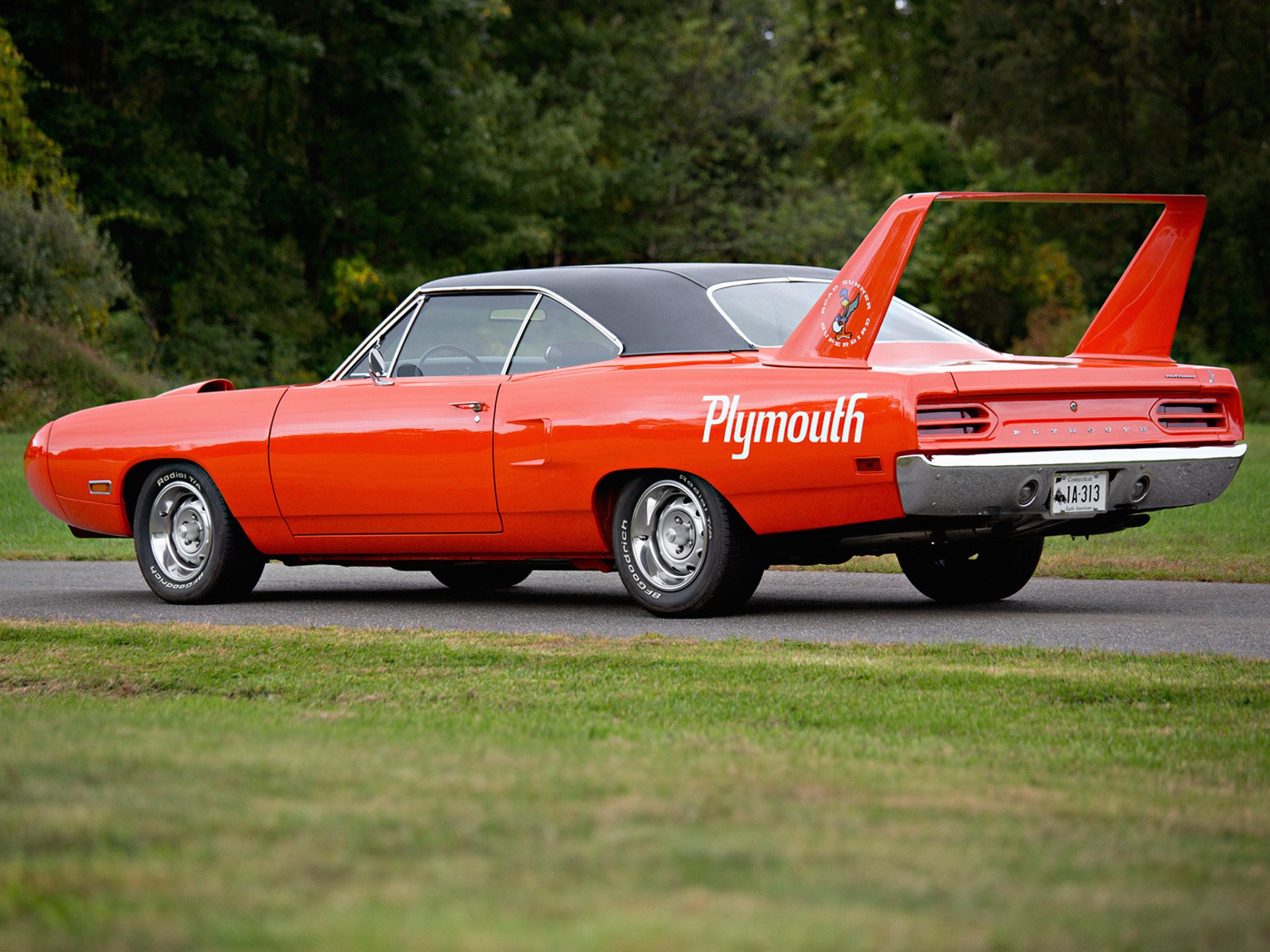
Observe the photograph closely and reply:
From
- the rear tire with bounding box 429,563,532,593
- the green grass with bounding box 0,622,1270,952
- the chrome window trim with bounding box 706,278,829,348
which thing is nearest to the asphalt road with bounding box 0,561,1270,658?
the rear tire with bounding box 429,563,532,593

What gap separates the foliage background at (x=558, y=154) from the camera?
1331 inches

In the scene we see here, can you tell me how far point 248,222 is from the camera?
38781mm

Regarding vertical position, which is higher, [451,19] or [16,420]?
[451,19]

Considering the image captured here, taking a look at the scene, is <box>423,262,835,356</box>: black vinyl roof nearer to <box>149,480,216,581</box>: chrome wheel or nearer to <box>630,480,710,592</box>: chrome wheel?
<box>630,480,710,592</box>: chrome wheel

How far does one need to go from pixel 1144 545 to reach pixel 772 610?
4.34 m

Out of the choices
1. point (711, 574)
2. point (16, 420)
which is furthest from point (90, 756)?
point (16, 420)

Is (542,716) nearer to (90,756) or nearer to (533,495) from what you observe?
(90,756)

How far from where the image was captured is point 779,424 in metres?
7.28

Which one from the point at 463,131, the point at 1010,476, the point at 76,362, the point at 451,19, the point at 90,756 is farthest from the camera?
the point at 463,131

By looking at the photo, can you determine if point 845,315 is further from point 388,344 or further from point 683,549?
point 388,344

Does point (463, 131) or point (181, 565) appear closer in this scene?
point (181, 565)

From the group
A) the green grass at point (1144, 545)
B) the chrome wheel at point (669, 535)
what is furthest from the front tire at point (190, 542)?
the green grass at point (1144, 545)

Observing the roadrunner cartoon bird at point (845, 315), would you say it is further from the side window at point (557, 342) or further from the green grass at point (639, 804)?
the green grass at point (639, 804)

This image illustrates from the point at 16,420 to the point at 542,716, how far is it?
2181 cm
